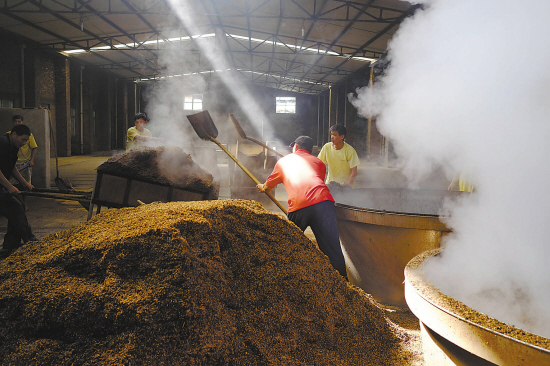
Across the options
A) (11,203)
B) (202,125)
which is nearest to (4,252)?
(11,203)

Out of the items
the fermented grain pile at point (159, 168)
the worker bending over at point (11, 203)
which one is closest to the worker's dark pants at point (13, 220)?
the worker bending over at point (11, 203)

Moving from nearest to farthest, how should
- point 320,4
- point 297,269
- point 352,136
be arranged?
point 297,269, point 320,4, point 352,136

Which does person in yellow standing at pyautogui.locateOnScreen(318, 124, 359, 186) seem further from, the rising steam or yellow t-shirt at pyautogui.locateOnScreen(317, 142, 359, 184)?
the rising steam

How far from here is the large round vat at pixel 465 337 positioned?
1100 millimetres

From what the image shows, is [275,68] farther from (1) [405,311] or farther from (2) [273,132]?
(1) [405,311]

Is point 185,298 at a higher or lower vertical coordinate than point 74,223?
higher

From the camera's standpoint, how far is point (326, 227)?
3006mm

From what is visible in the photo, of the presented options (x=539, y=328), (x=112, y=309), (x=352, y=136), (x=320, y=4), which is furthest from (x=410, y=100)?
(x=352, y=136)

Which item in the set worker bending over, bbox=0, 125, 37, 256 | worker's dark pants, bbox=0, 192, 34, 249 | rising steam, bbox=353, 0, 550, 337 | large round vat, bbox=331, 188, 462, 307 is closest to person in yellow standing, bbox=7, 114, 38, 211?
worker bending over, bbox=0, 125, 37, 256

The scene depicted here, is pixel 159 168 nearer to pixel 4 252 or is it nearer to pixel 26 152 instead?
pixel 4 252

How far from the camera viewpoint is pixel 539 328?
5.49ft

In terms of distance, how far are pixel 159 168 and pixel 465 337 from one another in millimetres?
3082

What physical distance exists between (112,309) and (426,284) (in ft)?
4.46

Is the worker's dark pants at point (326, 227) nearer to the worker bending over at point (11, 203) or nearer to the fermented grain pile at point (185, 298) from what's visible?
the fermented grain pile at point (185, 298)
